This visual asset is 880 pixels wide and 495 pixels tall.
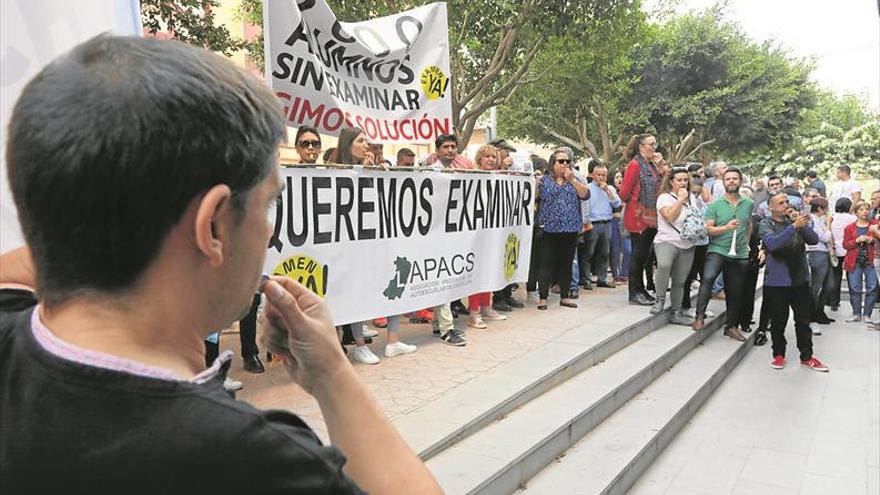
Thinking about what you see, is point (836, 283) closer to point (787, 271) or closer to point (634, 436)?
point (787, 271)

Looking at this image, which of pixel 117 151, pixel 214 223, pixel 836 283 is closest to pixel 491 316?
pixel 214 223

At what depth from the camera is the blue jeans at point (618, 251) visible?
951cm

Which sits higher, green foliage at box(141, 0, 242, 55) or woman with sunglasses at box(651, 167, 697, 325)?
green foliage at box(141, 0, 242, 55)

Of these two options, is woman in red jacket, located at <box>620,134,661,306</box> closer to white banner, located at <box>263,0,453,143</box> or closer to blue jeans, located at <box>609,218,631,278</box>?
blue jeans, located at <box>609,218,631,278</box>

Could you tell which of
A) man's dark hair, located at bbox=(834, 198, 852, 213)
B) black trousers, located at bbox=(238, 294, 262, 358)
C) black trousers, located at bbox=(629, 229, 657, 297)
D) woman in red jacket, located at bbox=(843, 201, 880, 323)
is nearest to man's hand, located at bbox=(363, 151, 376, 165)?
black trousers, located at bbox=(238, 294, 262, 358)

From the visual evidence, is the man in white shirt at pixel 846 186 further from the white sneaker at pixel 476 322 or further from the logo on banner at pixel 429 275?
the logo on banner at pixel 429 275

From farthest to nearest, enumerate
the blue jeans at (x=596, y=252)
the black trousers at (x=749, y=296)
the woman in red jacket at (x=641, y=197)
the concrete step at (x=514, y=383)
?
the blue jeans at (x=596, y=252) → the black trousers at (x=749, y=296) → the woman in red jacket at (x=641, y=197) → the concrete step at (x=514, y=383)


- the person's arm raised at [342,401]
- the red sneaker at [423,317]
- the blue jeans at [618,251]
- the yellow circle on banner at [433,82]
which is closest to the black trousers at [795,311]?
the blue jeans at [618,251]

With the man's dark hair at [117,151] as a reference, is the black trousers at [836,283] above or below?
below

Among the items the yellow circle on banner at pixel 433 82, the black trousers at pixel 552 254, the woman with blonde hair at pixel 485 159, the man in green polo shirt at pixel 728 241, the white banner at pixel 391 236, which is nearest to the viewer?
the white banner at pixel 391 236

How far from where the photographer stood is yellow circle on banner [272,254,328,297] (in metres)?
4.14

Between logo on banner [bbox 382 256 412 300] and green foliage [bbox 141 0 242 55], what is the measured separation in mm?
Answer: 2722

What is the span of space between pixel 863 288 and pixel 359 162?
29.0ft

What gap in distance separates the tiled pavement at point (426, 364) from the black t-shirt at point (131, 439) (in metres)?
2.64
